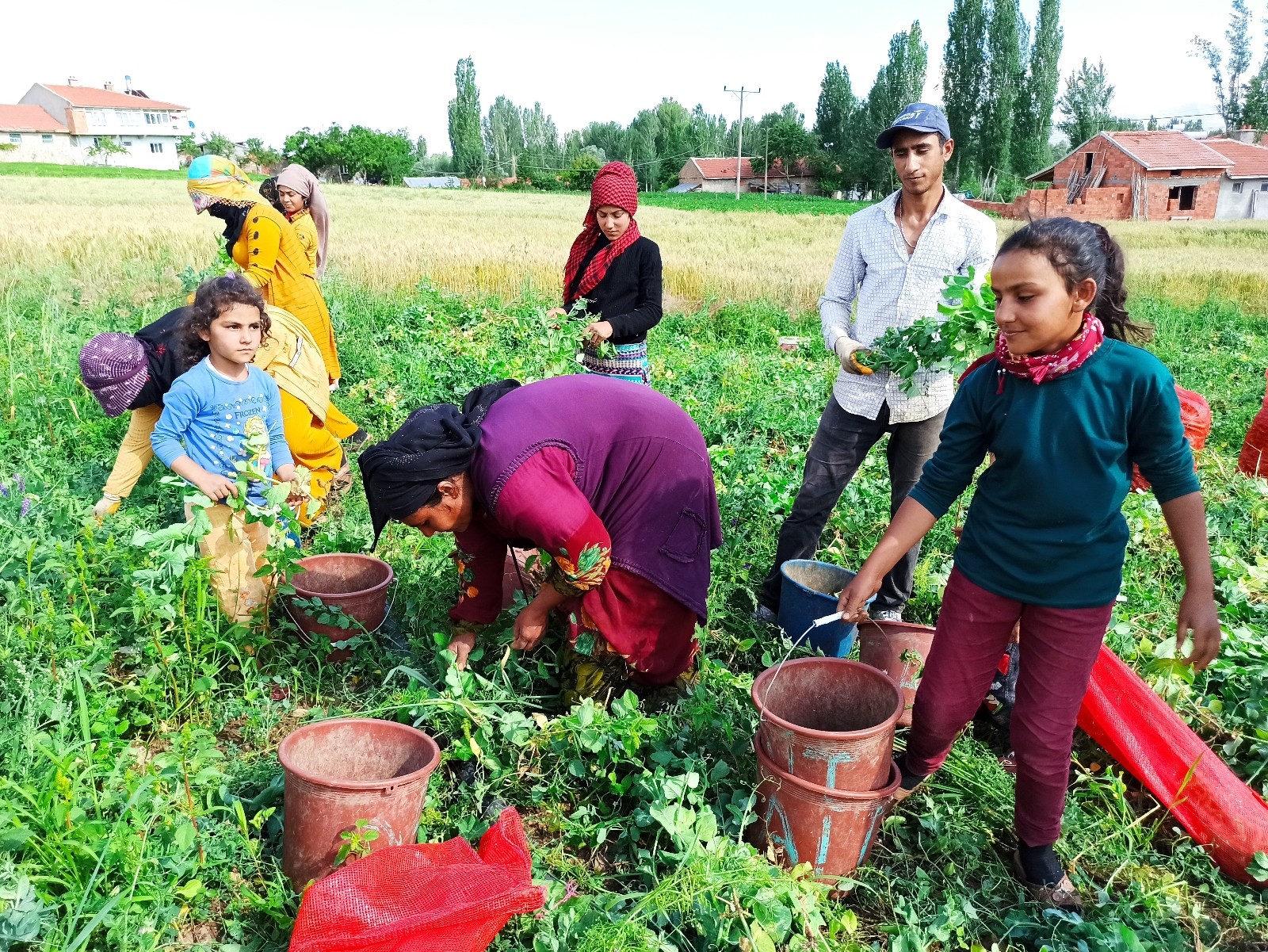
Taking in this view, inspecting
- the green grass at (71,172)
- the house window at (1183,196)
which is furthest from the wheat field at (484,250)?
the house window at (1183,196)

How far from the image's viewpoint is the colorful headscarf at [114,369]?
3.62 meters

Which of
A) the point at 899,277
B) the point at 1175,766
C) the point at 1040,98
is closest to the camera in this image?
the point at 1175,766

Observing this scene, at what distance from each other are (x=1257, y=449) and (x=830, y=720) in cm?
455

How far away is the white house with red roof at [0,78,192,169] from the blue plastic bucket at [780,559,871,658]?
81.1m

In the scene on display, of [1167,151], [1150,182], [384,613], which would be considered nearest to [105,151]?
[1150,182]

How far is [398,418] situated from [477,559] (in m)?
3.43

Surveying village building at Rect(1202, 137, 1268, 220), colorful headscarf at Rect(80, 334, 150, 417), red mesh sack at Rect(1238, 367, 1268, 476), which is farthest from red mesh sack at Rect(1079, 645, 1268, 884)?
village building at Rect(1202, 137, 1268, 220)

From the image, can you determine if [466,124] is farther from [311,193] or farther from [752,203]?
[311,193]

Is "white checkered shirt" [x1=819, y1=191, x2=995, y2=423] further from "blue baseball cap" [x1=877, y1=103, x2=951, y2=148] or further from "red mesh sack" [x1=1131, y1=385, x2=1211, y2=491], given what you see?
"red mesh sack" [x1=1131, y1=385, x2=1211, y2=491]

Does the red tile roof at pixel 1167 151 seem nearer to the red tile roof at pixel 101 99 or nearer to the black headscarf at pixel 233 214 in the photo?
the black headscarf at pixel 233 214

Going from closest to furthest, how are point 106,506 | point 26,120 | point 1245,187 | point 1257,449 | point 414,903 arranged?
point 414,903 < point 106,506 < point 1257,449 < point 1245,187 < point 26,120

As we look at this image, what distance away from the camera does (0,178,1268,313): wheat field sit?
10.9 meters

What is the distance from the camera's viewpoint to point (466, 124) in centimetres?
6988

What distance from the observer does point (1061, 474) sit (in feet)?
6.78
